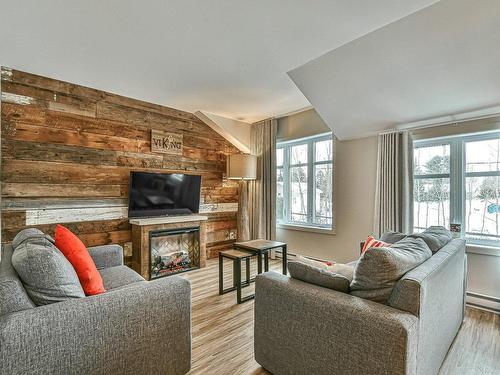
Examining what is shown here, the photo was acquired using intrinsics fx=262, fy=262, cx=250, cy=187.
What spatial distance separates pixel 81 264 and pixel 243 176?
3001 millimetres

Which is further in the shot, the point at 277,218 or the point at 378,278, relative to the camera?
the point at 277,218

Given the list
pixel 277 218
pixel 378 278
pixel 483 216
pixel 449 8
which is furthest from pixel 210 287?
pixel 449 8

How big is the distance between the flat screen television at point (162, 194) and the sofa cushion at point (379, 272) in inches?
118

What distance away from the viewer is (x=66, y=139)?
3.13 metres

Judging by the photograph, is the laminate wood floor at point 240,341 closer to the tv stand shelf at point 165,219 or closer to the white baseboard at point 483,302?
the white baseboard at point 483,302

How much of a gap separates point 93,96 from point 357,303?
3.68 meters

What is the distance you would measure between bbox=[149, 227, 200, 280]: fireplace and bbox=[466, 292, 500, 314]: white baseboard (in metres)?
3.41

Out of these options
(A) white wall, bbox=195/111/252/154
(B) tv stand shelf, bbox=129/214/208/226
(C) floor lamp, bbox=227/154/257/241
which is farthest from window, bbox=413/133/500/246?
(B) tv stand shelf, bbox=129/214/208/226

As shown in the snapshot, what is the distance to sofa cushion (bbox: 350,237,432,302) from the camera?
1343 mm

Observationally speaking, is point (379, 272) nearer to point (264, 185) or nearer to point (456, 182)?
point (456, 182)

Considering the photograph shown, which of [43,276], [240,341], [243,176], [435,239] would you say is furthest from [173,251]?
[435,239]

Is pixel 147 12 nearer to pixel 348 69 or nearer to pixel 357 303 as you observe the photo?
pixel 348 69

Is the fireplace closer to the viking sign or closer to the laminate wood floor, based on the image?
the laminate wood floor

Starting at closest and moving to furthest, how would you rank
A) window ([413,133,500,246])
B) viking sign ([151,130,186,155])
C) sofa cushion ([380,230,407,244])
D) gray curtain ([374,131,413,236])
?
sofa cushion ([380,230,407,244])
window ([413,133,500,246])
gray curtain ([374,131,413,236])
viking sign ([151,130,186,155])
